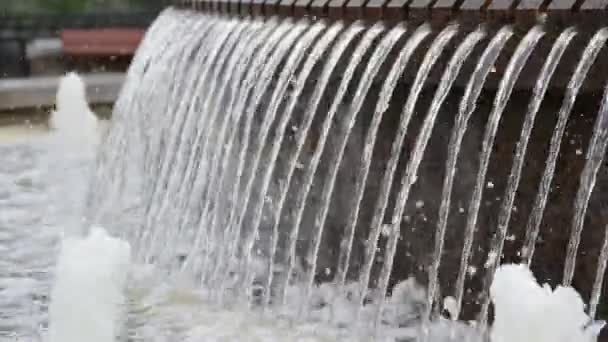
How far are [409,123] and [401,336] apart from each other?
1.04m

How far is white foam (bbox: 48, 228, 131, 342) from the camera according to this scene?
5.06 meters

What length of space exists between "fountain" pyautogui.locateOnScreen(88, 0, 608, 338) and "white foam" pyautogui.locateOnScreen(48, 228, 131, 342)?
1.16 m

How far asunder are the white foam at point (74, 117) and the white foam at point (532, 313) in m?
11.0

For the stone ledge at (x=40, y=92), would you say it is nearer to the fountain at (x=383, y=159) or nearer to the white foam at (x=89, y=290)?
the fountain at (x=383, y=159)

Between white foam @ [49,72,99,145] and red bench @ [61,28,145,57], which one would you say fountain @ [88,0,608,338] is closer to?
white foam @ [49,72,99,145]

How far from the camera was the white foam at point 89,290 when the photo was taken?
5059mm

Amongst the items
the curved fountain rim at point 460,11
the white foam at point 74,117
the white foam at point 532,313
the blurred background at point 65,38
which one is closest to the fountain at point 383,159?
the curved fountain rim at point 460,11

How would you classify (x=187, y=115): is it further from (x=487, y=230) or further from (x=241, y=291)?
(x=487, y=230)

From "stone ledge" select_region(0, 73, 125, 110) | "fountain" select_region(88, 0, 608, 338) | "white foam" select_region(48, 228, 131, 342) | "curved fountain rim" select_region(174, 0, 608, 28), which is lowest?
A: "white foam" select_region(48, 228, 131, 342)

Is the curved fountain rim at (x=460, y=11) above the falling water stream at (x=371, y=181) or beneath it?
above

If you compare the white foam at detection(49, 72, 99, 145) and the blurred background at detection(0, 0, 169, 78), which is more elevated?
the blurred background at detection(0, 0, 169, 78)

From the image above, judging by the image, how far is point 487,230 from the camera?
5.32 metres

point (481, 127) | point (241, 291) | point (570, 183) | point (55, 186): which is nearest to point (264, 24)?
point (241, 291)

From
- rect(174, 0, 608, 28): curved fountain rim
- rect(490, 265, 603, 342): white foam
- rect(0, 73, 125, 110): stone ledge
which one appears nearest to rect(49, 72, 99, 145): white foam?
rect(0, 73, 125, 110): stone ledge
